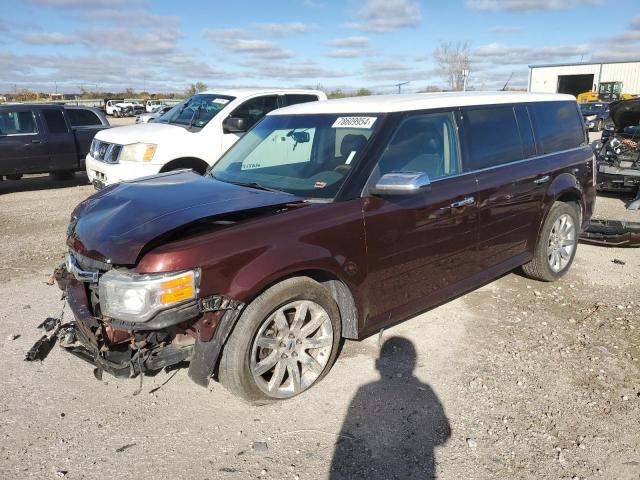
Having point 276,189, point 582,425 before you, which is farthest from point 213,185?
point 582,425

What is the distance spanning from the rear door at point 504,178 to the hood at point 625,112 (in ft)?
21.7

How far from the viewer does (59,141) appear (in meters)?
11.7

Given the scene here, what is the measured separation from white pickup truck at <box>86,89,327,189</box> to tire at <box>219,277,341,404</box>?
16.5 ft

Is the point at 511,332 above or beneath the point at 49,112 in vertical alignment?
beneath

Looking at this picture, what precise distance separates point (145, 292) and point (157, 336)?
33 centimetres

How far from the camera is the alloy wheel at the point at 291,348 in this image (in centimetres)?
318

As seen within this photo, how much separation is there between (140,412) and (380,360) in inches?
68.3

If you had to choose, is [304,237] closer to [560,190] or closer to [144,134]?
[560,190]

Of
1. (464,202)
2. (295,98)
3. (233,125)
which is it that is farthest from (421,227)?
(295,98)

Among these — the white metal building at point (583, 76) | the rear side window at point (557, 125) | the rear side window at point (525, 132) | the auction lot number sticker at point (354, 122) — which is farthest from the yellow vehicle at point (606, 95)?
the auction lot number sticker at point (354, 122)

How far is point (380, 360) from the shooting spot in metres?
3.91

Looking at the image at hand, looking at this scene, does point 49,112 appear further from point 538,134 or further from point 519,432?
point 519,432

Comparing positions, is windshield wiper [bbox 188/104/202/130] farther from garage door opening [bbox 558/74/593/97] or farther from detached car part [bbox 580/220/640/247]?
garage door opening [bbox 558/74/593/97]

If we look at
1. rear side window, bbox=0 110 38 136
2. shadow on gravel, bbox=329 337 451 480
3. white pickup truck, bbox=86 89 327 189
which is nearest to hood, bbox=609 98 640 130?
white pickup truck, bbox=86 89 327 189
